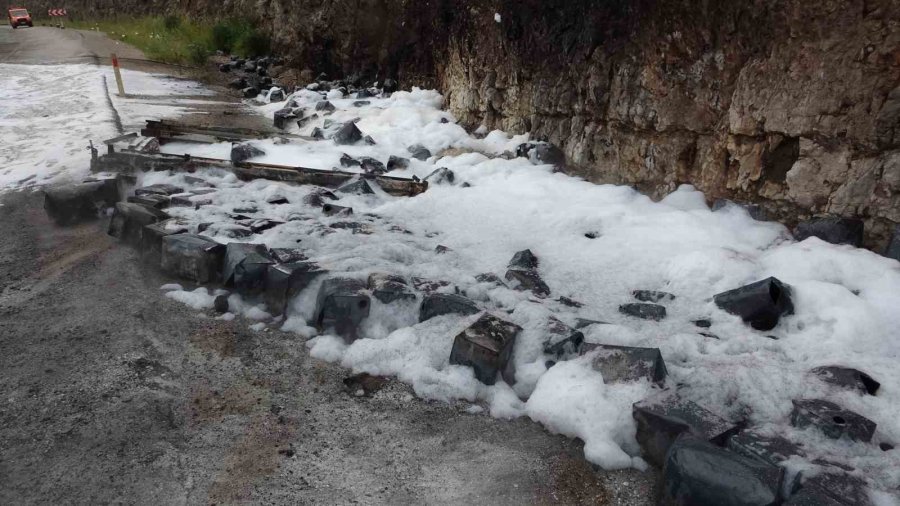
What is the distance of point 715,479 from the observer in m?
1.92

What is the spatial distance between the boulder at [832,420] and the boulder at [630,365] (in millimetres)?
518

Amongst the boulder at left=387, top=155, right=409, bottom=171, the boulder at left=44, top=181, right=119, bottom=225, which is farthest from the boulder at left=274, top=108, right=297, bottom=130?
the boulder at left=44, top=181, right=119, bottom=225

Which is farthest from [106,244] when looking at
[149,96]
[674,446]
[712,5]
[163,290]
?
[149,96]

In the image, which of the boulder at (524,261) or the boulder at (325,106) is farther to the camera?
the boulder at (325,106)

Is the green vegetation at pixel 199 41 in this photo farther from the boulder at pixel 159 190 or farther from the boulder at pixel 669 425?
the boulder at pixel 669 425

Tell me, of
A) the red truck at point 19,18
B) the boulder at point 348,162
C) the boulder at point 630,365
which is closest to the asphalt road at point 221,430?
the boulder at point 630,365

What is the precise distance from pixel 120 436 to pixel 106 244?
2.19 metres

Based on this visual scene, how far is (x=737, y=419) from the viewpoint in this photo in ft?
7.79

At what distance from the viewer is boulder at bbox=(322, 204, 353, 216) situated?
15.1ft

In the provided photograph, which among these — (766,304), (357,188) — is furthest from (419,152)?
(766,304)

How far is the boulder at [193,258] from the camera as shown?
3516 mm

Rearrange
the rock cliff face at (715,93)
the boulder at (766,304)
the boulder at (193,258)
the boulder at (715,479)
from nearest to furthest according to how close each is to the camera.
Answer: the boulder at (715,479) < the boulder at (766,304) < the rock cliff face at (715,93) < the boulder at (193,258)

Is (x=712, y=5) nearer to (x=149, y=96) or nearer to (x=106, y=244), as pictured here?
(x=106, y=244)

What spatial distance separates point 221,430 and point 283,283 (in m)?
1.04
